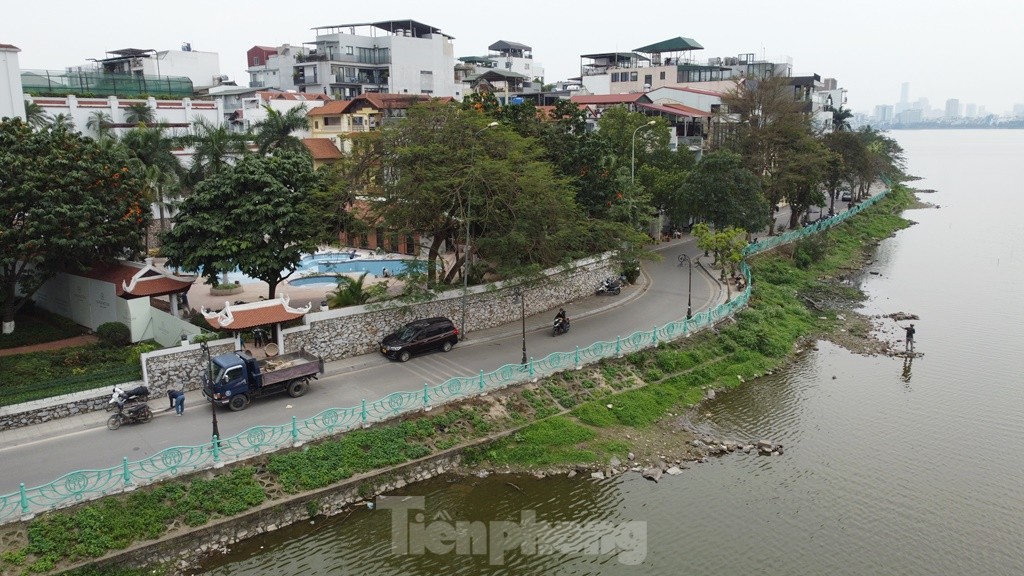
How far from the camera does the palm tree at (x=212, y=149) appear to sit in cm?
4131

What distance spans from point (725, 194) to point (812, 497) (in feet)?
98.3

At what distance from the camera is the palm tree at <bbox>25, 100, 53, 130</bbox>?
41.0 metres

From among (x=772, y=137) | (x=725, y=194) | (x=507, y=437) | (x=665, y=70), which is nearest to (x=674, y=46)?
(x=665, y=70)

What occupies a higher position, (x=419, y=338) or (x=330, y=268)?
(x=330, y=268)

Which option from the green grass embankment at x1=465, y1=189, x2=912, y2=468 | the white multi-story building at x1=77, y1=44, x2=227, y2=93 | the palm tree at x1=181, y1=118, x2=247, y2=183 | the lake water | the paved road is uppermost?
the white multi-story building at x1=77, y1=44, x2=227, y2=93

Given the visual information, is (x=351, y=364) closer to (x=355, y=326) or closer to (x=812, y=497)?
(x=355, y=326)

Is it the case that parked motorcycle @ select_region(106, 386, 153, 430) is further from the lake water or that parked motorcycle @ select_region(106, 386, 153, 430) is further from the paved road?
the lake water

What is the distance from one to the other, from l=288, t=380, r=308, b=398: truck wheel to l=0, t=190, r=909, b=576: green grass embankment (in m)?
3.37

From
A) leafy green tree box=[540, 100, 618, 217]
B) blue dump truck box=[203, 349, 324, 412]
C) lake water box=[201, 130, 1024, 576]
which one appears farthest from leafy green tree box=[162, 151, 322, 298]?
leafy green tree box=[540, 100, 618, 217]

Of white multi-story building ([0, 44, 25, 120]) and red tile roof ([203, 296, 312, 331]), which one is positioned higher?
white multi-story building ([0, 44, 25, 120])

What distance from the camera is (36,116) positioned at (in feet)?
135

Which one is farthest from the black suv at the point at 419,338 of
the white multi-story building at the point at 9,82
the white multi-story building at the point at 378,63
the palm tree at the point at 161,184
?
the white multi-story building at the point at 378,63

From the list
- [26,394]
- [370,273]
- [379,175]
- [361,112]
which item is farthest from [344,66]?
[26,394]

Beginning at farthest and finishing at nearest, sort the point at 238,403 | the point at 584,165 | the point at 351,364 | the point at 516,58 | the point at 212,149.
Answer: the point at 516,58
the point at 584,165
the point at 212,149
the point at 351,364
the point at 238,403
